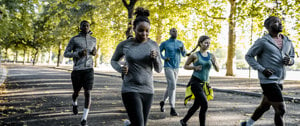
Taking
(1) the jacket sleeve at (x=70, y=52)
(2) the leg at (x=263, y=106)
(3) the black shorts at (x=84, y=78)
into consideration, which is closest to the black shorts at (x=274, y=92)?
(2) the leg at (x=263, y=106)

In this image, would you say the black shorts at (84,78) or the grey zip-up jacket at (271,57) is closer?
the grey zip-up jacket at (271,57)

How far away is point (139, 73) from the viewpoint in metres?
2.97

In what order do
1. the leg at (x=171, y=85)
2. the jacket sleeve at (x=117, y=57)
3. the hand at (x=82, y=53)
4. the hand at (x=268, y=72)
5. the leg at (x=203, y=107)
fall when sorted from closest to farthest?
1. the jacket sleeve at (x=117, y=57)
2. the hand at (x=268, y=72)
3. the leg at (x=203, y=107)
4. the hand at (x=82, y=53)
5. the leg at (x=171, y=85)

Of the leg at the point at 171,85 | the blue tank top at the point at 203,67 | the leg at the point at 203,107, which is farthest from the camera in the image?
the leg at the point at 171,85

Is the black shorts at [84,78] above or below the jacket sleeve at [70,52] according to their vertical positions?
below

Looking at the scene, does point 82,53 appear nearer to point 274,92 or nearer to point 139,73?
point 139,73

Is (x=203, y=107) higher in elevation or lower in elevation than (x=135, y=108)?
lower

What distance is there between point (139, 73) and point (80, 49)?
9.44ft

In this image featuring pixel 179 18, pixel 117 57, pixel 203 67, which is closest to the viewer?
pixel 117 57

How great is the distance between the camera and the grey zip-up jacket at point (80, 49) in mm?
5434

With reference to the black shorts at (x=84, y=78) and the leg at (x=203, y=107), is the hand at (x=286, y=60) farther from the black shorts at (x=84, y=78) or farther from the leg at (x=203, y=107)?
the black shorts at (x=84, y=78)

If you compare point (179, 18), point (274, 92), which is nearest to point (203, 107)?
point (274, 92)

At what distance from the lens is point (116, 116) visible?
232 inches

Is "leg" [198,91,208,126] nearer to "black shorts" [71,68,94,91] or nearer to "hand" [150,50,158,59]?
"hand" [150,50,158,59]
